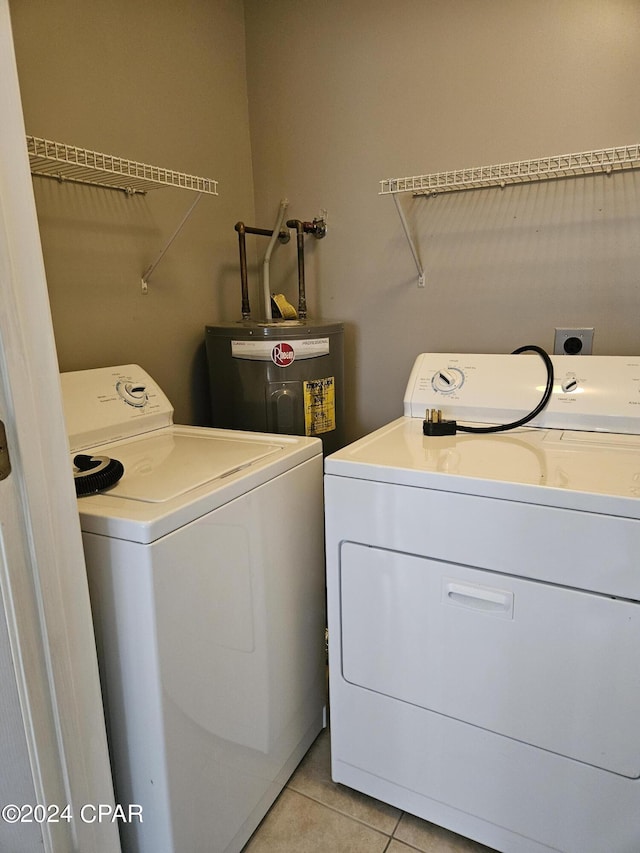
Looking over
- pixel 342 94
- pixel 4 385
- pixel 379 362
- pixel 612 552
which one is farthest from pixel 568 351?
pixel 4 385

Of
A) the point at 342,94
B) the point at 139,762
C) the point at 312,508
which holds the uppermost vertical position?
the point at 342,94

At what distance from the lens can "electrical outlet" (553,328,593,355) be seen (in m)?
1.61

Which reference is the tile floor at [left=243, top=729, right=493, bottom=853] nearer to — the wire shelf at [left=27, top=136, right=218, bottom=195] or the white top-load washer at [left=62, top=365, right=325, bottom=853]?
the white top-load washer at [left=62, top=365, right=325, bottom=853]

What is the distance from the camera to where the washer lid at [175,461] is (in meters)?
1.05

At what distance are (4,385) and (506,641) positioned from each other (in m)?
1.00

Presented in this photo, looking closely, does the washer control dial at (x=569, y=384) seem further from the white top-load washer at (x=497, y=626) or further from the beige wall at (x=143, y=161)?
the beige wall at (x=143, y=161)

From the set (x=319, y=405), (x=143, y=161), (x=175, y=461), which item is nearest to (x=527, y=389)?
(x=319, y=405)

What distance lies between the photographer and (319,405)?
5.70 feet

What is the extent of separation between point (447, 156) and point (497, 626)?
143cm

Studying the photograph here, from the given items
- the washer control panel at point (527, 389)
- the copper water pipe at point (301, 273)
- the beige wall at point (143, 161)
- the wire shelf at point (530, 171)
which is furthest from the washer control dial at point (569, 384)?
the beige wall at point (143, 161)

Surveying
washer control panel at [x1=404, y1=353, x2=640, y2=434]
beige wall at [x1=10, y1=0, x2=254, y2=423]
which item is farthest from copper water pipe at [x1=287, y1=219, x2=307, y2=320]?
washer control panel at [x1=404, y1=353, x2=640, y2=434]

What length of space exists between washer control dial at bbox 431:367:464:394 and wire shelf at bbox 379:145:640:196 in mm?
546

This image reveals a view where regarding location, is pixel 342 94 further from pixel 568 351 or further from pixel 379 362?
pixel 568 351

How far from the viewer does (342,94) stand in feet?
6.09
